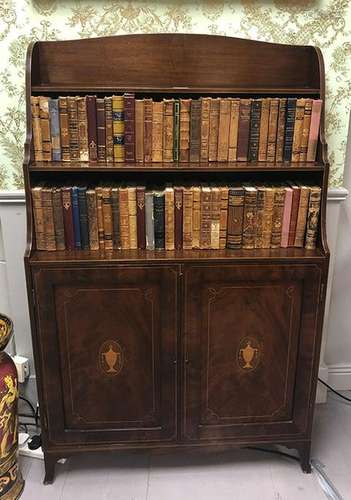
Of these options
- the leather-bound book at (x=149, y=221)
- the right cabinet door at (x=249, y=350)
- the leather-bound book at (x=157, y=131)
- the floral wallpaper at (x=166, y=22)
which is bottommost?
the right cabinet door at (x=249, y=350)

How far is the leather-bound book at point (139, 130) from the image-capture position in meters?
1.56

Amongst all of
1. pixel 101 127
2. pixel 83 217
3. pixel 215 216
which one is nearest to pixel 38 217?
pixel 83 217

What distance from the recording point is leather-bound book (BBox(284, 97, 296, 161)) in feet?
5.20

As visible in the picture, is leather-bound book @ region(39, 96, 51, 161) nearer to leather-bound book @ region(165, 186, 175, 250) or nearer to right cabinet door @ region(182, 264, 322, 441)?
leather-bound book @ region(165, 186, 175, 250)

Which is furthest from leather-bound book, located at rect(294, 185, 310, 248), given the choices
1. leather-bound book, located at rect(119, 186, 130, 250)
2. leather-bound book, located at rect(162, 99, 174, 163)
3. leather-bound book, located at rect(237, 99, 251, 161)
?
leather-bound book, located at rect(119, 186, 130, 250)

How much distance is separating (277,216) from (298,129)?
29cm

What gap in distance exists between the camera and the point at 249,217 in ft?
5.38

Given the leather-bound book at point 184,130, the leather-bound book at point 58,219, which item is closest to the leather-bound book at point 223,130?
the leather-bound book at point 184,130

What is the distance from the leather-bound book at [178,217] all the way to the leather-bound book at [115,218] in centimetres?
19

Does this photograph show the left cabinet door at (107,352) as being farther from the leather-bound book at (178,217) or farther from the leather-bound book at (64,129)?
the leather-bound book at (64,129)

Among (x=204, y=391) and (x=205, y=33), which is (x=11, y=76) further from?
(x=204, y=391)

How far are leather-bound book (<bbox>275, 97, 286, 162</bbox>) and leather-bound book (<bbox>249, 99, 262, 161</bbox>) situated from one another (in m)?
0.07

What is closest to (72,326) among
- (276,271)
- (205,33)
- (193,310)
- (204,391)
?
(193,310)

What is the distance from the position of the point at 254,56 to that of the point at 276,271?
0.75 m
